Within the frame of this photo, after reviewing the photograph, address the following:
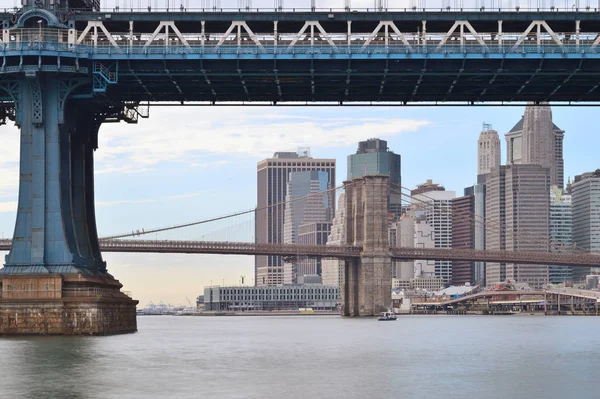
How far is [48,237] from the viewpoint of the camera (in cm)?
8044

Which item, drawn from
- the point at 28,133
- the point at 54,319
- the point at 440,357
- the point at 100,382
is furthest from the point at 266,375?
the point at 28,133

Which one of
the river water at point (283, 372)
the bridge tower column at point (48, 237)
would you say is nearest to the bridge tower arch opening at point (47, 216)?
the bridge tower column at point (48, 237)

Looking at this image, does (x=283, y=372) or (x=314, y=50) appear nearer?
(x=283, y=372)

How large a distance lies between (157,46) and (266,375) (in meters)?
35.0

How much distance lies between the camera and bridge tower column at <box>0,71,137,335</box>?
7756cm

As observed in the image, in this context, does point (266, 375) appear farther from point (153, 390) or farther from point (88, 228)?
point (88, 228)

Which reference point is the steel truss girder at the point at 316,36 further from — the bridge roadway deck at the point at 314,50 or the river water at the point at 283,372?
the river water at the point at 283,372

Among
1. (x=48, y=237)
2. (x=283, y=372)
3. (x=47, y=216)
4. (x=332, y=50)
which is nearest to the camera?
(x=283, y=372)

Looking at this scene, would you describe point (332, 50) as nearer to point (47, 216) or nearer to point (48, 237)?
point (47, 216)

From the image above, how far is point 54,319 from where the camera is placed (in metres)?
77.1

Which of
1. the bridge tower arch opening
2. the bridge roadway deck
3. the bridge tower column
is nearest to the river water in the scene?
the bridge tower column

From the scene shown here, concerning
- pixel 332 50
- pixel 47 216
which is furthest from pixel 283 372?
pixel 332 50

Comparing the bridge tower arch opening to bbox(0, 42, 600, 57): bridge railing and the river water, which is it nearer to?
the river water

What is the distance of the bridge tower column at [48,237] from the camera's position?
77.6 m
